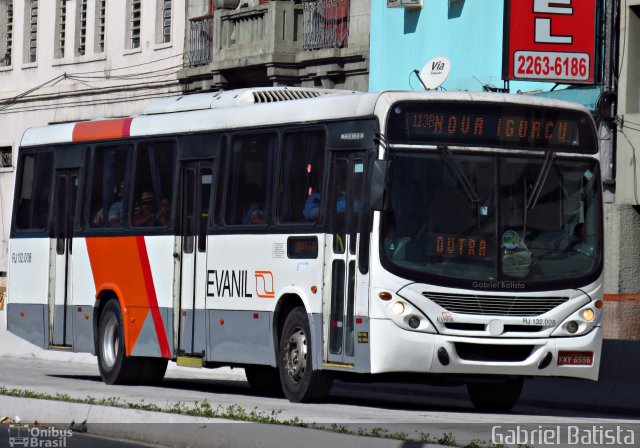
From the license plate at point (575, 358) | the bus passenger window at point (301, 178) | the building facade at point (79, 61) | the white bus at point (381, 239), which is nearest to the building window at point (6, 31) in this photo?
the building facade at point (79, 61)

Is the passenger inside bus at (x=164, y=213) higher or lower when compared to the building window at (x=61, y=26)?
lower

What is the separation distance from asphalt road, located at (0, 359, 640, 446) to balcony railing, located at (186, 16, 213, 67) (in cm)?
1299

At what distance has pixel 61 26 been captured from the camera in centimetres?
4956

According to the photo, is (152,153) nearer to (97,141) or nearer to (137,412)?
(97,141)

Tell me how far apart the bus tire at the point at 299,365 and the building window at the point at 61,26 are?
30.5m

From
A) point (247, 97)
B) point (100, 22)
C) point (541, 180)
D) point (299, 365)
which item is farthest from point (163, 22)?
point (541, 180)

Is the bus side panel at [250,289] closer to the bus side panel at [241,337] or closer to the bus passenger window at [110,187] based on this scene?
the bus side panel at [241,337]

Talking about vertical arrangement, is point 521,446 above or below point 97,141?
below

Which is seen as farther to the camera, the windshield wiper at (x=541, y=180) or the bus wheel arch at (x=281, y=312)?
the bus wheel arch at (x=281, y=312)

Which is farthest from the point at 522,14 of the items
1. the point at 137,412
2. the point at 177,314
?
the point at 137,412

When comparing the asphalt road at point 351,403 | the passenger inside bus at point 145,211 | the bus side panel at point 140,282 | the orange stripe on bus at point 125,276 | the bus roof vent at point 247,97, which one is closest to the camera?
the asphalt road at point 351,403

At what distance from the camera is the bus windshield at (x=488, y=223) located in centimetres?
1820

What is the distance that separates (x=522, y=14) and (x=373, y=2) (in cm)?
755

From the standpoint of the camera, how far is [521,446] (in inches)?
526
